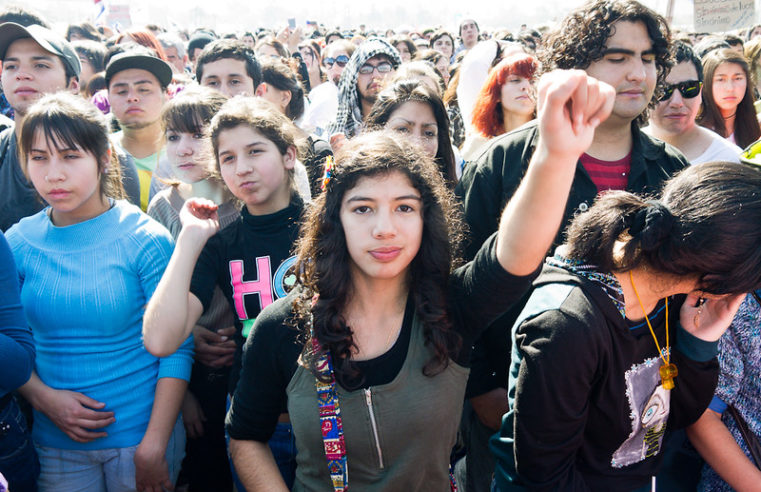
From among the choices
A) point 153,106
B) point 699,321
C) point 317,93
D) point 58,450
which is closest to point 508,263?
point 699,321

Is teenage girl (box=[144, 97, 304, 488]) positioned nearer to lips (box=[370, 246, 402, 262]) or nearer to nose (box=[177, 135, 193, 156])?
nose (box=[177, 135, 193, 156])

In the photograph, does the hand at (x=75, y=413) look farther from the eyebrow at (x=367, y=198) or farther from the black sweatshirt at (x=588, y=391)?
the black sweatshirt at (x=588, y=391)

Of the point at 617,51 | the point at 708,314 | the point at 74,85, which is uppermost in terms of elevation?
the point at 617,51

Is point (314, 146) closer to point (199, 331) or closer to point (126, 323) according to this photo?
point (199, 331)

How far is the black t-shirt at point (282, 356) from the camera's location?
1655mm

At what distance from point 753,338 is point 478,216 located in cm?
104

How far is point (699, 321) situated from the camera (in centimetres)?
168

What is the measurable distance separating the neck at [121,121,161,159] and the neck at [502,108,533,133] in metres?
2.27

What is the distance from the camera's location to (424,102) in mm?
3092

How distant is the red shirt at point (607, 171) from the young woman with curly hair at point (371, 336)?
84cm

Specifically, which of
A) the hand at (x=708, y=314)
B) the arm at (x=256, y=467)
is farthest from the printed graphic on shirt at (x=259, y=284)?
the hand at (x=708, y=314)

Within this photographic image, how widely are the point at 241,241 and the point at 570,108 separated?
1.57 metres

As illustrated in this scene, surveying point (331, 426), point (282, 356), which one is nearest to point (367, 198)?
point (282, 356)

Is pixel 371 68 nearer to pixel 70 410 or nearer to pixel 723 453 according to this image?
pixel 70 410
